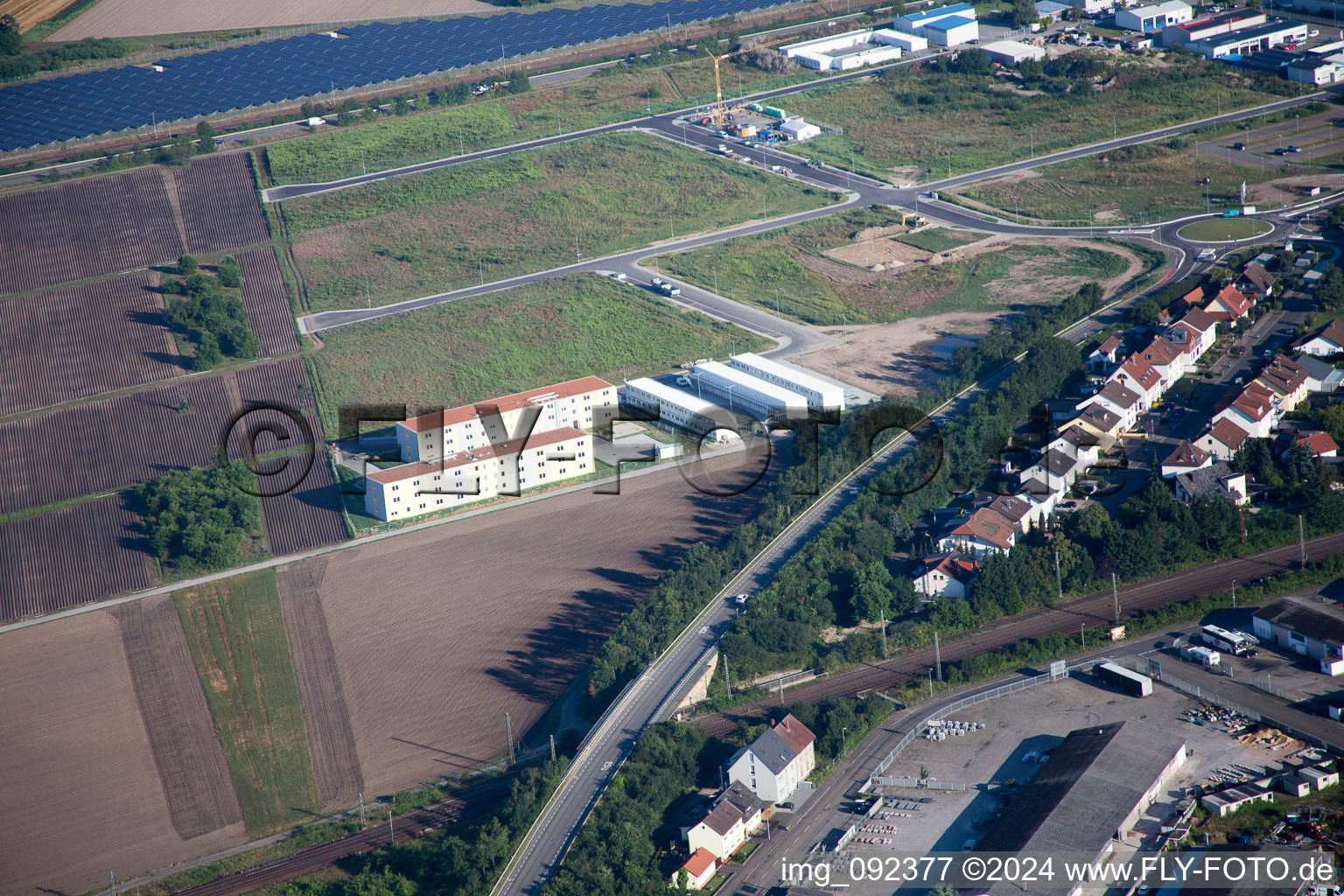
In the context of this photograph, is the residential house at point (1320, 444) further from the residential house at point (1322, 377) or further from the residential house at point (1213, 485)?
the residential house at point (1322, 377)

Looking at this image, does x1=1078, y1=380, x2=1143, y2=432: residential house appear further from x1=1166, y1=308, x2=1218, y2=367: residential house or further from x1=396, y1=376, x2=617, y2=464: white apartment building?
x1=396, y1=376, x2=617, y2=464: white apartment building

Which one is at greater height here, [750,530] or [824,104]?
[824,104]

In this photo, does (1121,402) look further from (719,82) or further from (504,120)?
(719,82)

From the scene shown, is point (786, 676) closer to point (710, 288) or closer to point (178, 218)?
point (710, 288)

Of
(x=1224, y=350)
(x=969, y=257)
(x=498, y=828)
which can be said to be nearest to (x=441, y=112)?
(x=969, y=257)

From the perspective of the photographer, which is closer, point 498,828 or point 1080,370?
point 498,828

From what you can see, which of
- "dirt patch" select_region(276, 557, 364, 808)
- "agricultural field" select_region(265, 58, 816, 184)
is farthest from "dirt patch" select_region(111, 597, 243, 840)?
"agricultural field" select_region(265, 58, 816, 184)

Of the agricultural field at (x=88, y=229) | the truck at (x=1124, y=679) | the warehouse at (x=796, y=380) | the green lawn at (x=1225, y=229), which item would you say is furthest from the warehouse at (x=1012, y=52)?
the truck at (x=1124, y=679)
